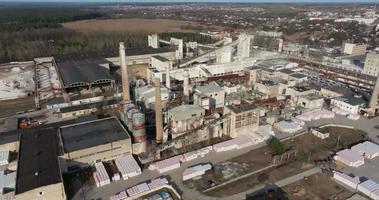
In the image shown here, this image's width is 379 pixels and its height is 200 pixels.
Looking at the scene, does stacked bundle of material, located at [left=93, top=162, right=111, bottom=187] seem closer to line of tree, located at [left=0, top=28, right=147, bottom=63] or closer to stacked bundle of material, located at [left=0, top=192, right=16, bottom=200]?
stacked bundle of material, located at [left=0, top=192, right=16, bottom=200]

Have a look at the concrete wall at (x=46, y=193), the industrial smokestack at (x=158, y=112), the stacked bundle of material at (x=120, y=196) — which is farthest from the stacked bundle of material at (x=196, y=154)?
the concrete wall at (x=46, y=193)

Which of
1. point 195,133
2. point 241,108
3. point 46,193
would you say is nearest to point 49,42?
point 195,133

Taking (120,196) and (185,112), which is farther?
(185,112)

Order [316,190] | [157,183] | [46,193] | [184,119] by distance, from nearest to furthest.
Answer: [46,193], [316,190], [157,183], [184,119]

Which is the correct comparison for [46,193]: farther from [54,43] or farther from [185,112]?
[54,43]

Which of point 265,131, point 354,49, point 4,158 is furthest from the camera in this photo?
point 354,49

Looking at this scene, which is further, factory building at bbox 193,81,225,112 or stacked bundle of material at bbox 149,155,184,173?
factory building at bbox 193,81,225,112

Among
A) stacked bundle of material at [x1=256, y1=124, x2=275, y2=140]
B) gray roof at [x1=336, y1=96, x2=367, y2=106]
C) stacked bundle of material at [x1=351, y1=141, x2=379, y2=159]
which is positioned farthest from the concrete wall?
gray roof at [x1=336, y1=96, x2=367, y2=106]

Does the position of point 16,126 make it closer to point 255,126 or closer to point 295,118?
point 255,126
